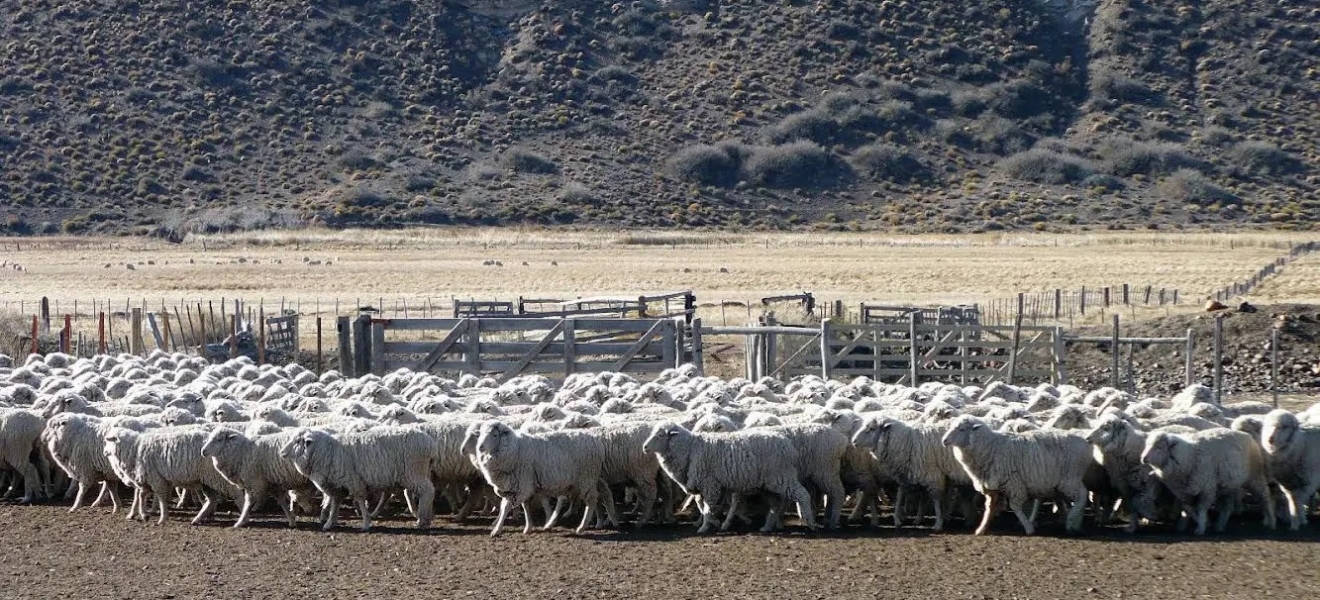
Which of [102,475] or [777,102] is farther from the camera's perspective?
[777,102]

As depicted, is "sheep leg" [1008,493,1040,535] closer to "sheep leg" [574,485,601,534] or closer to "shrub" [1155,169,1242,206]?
"sheep leg" [574,485,601,534]

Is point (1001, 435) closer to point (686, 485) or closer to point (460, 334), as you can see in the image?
point (686, 485)

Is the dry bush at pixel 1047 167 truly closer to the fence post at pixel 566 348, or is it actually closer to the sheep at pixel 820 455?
the fence post at pixel 566 348

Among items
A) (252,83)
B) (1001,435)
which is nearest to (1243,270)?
(1001,435)

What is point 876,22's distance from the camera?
88.9 metres

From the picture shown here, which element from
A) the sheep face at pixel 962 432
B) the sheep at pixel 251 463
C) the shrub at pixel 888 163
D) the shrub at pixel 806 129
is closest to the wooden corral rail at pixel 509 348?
the sheep at pixel 251 463

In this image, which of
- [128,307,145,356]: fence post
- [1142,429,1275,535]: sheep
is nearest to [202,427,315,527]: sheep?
[1142,429,1275,535]: sheep

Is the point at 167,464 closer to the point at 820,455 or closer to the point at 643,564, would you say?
the point at 643,564

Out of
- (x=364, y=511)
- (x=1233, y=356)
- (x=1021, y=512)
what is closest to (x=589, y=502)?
(x=364, y=511)

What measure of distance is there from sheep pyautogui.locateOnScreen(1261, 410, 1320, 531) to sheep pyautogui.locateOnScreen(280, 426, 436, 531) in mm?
7695

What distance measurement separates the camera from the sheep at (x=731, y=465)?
14.7 metres

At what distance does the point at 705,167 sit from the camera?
256ft

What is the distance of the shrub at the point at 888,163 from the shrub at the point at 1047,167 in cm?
427

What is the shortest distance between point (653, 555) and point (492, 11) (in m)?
81.0
